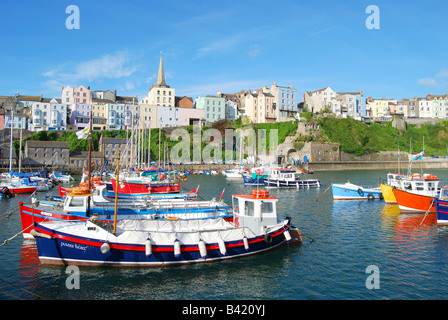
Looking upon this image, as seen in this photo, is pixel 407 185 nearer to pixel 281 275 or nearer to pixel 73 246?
pixel 281 275

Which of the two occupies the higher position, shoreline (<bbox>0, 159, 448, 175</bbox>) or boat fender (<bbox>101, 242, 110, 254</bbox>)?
shoreline (<bbox>0, 159, 448, 175</bbox>)

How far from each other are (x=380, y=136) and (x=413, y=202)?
85.4 m

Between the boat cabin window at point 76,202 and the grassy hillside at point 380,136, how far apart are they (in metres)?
86.2

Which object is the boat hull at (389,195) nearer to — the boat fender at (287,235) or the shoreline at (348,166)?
the boat fender at (287,235)

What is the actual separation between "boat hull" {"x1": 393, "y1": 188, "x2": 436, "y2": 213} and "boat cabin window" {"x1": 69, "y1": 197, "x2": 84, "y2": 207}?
26293mm

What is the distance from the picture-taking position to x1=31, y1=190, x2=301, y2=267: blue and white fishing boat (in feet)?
50.7

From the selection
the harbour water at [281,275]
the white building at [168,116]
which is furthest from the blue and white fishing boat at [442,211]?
the white building at [168,116]

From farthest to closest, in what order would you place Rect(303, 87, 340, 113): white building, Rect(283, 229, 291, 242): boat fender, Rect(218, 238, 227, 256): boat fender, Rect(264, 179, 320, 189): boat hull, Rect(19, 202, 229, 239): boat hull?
Rect(303, 87, 340, 113): white building, Rect(264, 179, 320, 189): boat hull, Rect(19, 202, 229, 239): boat hull, Rect(283, 229, 291, 242): boat fender, Rect(218, 238, 227, 256): boat fender

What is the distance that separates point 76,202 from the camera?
19578 mm

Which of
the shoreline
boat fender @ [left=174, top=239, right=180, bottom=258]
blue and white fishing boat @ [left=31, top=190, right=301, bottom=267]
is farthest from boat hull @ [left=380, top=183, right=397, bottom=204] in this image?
the shoreline
